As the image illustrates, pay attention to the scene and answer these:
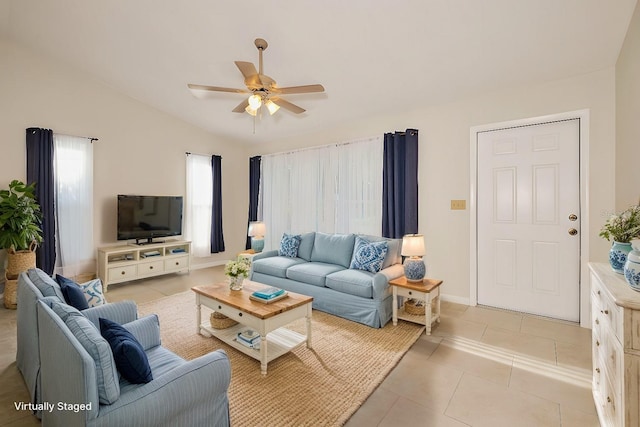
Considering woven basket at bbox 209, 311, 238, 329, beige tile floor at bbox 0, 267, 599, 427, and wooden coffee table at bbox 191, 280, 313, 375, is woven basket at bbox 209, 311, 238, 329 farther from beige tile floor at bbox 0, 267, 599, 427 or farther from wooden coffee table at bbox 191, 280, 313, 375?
beige tile floor at bbox 0, 267, 599, 427

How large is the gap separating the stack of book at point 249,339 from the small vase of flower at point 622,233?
2.49 meters

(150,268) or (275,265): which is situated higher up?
(275,265)

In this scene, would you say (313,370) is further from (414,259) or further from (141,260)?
(141,260)

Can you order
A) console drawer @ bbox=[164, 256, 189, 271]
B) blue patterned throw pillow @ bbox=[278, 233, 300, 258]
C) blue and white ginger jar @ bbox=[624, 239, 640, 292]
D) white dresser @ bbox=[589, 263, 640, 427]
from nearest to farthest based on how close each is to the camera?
white dresser @ bbox=[589, 263, 640, 427] → blue and white ginger jar @ bbox=[624, 239, 640, 292] → blue patterned throw pillow @ bbox=[278, 233, 300, 258] → console drawer @ bbox=[164, 256, 189, 271]

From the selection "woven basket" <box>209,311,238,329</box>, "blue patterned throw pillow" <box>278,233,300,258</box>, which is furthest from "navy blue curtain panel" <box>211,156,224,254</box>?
"woven basket" <box>209,311,238,329</box>

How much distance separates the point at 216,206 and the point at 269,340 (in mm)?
4012

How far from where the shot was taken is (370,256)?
3.53m

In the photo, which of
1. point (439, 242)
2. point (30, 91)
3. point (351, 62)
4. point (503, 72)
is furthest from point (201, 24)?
point (439, 242)

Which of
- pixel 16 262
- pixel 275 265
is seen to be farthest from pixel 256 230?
pixel 16 262

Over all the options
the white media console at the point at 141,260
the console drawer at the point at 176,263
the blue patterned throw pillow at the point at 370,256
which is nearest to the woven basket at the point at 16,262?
the white media console at the point at 141,260

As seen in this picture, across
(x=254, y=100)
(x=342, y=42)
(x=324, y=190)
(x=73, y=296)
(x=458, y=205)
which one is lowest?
(x=73, y=296)

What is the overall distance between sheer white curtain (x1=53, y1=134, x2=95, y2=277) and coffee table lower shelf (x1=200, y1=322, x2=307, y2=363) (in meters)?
2.92

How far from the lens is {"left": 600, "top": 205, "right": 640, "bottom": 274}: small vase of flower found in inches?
66.4

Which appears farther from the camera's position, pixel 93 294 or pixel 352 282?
pixel 352 282
